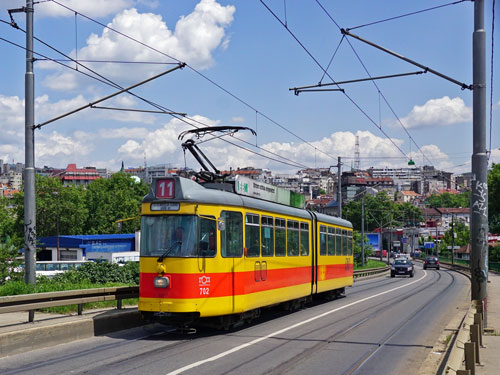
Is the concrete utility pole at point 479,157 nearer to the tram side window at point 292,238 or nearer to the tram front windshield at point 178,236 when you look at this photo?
the tram side window at point 292,238

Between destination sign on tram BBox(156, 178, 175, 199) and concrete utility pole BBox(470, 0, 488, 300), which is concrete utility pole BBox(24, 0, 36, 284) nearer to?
destination sign on tram BBox(156, 178, 175, 199)

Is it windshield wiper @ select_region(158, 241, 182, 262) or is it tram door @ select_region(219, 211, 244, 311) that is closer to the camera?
windshield wiper @ select_region(158, 241, 182, 262)

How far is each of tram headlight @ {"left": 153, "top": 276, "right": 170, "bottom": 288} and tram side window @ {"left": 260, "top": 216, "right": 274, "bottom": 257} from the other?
131 inches

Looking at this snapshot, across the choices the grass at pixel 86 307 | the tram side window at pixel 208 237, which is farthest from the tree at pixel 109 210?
the tram side window at pixel 208 237

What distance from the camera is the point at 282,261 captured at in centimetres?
1739

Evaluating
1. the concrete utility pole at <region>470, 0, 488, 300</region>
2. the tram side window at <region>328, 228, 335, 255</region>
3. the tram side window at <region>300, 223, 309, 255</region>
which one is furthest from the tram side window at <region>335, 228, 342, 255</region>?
the concrete utility pole at <region>470, 0, 488, 300</region>

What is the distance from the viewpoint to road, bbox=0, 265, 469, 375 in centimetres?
1020

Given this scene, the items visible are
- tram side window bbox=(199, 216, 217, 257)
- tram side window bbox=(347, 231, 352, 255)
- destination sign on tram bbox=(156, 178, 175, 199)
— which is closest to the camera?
tram side window bbox=(199, 216, 217, 257)

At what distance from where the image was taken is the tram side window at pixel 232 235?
14104 mm

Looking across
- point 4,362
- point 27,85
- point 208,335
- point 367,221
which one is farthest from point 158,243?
point 367,221

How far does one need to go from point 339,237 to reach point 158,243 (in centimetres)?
1243

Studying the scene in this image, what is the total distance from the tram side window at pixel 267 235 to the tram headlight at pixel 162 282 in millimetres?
3328

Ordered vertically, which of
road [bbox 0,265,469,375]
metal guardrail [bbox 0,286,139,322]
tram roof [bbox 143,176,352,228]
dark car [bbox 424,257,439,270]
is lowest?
dark car [bbox 424,257,439,270]

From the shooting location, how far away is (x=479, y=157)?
46.4 feet
